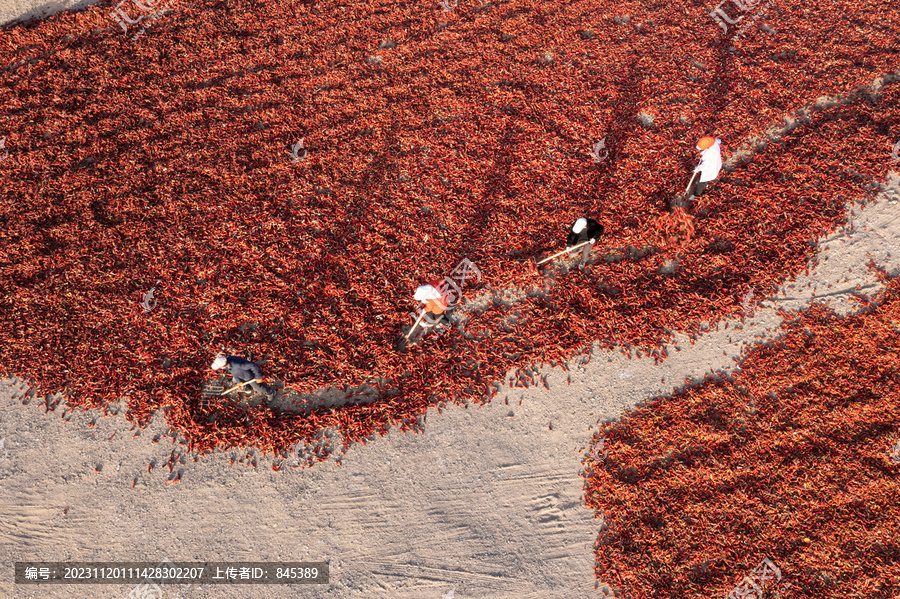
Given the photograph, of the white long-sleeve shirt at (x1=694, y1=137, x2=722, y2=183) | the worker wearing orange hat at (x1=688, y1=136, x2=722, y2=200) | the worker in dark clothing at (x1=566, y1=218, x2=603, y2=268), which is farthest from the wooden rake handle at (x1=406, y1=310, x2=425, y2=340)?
the white long-sleeve shirt at (x1=694, y1=137, x2=722, y2=183)

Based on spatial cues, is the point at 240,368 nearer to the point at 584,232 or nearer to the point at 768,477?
the point at 584,232

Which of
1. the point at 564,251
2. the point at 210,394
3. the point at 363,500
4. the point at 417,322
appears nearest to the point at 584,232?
the point at 564,251

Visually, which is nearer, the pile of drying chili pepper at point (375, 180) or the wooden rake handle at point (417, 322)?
the wooden rake handle at point (417, 322)

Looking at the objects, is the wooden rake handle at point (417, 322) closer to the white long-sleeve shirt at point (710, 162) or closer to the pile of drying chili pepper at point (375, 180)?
→ the pile of drying chili pepper at point (375, 180)

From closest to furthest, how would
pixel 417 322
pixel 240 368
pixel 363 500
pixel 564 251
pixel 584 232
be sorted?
pixel 240 368
pixel 363 500
pixel 417 322
pixel 584 232
pixel 564 251

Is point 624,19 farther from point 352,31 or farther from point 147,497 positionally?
point 147,497

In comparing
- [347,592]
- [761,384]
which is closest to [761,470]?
[761,384]

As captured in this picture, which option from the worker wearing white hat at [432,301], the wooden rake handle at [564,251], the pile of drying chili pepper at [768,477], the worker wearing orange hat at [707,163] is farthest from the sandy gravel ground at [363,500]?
the worker wearing orange hat at [707,163]
